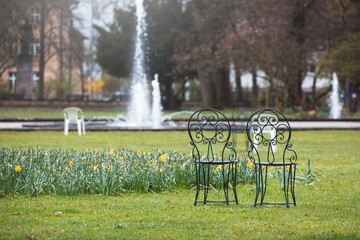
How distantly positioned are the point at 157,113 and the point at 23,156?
13719 mm

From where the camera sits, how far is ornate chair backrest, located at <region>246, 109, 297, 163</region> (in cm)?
603

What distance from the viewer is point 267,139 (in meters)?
8.16

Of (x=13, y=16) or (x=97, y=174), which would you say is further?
(x=13, y=16)

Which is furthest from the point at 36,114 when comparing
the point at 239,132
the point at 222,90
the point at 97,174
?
the point at 97,174

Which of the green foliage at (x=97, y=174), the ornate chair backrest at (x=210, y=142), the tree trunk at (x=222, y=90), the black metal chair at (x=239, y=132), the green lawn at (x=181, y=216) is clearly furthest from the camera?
the tree trunk at (x=222, y=90)

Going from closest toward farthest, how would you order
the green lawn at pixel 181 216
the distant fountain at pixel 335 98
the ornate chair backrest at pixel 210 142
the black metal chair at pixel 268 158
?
the green lawn at pixel 181 216
the black metal chair at pixel 268 158
the ornate chair backrest at pixel 210 142
the distant fountain at pixel 335 98

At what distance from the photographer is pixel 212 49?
39.4 m

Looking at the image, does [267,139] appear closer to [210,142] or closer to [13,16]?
[210,142]

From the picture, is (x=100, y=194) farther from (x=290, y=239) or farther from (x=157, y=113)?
(x=157, y=113)

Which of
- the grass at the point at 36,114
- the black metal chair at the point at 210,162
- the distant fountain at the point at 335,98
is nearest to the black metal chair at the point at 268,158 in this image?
the black metal chair at the point at 210,162

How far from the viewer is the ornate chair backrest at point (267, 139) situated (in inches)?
237

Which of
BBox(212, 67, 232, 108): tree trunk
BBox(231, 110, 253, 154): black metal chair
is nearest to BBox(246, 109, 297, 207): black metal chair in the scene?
BBox(231, 110, 253, 154): black metal chair

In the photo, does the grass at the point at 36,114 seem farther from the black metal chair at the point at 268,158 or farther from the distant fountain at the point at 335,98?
the black metal chair at the point at 268,158

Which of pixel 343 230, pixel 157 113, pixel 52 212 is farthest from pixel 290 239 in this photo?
pixel 157 113
